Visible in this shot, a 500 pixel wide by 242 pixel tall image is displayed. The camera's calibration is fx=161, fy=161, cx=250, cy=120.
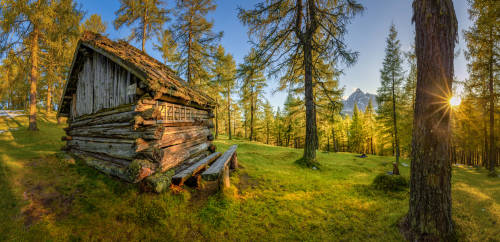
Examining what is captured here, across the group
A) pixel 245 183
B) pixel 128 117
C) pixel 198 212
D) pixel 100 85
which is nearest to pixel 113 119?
pixel 128 117

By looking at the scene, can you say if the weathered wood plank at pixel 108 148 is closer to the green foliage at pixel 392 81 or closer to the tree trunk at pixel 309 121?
the tree trunk at pixel 309 121

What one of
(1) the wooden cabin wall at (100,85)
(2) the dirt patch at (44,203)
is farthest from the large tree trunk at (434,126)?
(2) the dirt patch at (44,203)

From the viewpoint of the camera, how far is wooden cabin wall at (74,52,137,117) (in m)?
5.47

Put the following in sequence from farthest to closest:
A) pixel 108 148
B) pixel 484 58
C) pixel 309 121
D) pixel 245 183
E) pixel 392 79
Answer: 1. pixel 392 79
2. pixel 484 58
3. pixel 309 121
4. pixel 245 183
5. pixel 108 148

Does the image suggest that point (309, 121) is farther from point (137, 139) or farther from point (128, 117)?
point (128, 117)

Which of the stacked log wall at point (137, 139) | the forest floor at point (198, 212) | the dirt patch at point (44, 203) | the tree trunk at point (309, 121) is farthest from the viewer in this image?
the tree trunk at point (309, 121)

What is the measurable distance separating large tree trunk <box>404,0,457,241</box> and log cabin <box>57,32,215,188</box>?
6027 mm

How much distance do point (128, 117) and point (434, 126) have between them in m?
7.33

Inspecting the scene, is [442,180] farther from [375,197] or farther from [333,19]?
[333,19]

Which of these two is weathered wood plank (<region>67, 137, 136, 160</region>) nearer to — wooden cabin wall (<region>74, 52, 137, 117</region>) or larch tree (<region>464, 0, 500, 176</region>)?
wooden cabin wall (<region>74, 52, 137, 117</region>)

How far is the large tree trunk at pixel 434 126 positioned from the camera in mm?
2971

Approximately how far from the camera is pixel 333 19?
28.7 ft

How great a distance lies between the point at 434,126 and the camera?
2977 millimetres

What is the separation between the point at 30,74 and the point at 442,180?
22.0 m
